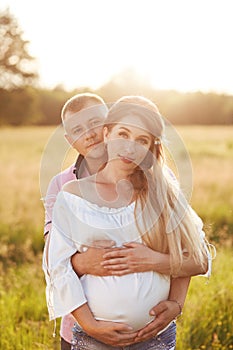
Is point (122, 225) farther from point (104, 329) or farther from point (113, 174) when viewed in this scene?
point (104, 329)

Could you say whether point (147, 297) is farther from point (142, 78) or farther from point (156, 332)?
point (142, 78)

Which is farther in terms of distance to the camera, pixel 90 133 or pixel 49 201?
pixel 49 201

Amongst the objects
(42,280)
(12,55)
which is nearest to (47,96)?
(12,55)

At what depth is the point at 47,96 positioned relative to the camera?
5122 centimetres

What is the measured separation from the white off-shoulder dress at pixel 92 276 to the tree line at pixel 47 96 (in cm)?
354

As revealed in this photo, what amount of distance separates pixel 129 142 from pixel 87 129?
412 millimetres

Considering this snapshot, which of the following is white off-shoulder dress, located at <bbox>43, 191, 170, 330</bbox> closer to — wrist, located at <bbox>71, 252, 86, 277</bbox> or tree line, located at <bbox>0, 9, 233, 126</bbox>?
wrist, located at <bbox>71, 252, 86, 277</bbox>

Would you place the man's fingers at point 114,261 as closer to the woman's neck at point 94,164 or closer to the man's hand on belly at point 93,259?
the man's hand on belly at point 93,259

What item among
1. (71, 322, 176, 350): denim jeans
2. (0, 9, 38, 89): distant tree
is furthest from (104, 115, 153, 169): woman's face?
(0, 9, 38, 89): distant tree

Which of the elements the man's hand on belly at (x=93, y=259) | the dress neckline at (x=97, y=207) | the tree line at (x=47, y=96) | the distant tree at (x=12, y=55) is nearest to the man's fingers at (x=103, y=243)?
the man's hand on belly at (x=93, y=259)

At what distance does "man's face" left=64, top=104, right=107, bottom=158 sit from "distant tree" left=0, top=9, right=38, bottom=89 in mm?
21795

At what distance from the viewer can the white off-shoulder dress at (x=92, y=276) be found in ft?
7.29

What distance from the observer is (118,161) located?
2238 mm

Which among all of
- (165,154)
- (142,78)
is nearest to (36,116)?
(142,78)
